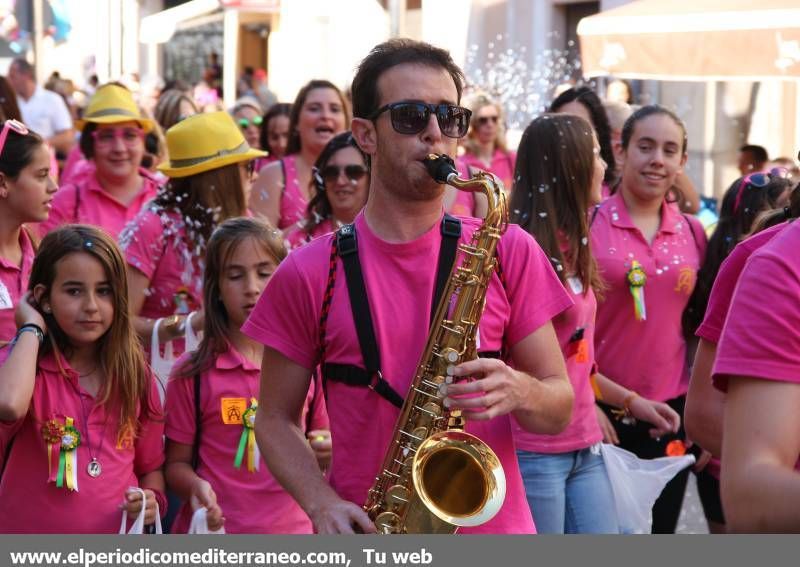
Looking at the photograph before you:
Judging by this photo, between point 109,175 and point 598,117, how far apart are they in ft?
7.98

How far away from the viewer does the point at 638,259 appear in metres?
5.45

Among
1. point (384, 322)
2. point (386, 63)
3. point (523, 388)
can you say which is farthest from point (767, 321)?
point (386, 63)

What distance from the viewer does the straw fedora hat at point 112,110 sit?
278 inches

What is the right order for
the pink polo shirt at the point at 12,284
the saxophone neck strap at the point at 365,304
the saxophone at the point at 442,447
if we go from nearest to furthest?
the saxophone at the point at 442,447
the saxophone neck strap at the point at 365,304
the pink polo shirt at the point at 12,284

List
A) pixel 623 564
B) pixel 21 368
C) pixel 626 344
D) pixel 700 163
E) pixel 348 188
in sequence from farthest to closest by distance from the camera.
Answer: pixel 700 163 → pixel 348 188 → pixel 626 344 → pixel 21 368 → pixel 623 564

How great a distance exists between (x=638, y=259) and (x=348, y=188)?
4.10 feet

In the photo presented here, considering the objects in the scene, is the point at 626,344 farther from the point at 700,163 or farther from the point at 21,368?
the point at 700,163

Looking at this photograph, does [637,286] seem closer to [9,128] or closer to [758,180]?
[758,180]

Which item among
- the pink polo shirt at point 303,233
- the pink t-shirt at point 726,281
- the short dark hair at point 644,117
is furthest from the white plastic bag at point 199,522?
the short dark hair at point 644,117

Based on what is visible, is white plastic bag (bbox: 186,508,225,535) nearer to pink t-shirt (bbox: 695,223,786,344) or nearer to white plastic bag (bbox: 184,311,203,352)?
white plastic bag (bbox: 184,311,203,352)

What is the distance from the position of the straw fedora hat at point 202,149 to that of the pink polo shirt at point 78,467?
1471 mm

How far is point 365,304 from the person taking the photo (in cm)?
306

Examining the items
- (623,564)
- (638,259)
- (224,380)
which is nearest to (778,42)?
(638,259)

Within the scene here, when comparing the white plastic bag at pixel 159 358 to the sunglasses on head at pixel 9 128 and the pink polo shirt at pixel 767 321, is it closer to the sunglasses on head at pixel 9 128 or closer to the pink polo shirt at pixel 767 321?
the sunglasses on head at pixel 9 128
